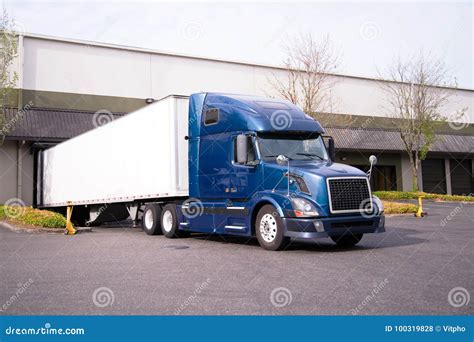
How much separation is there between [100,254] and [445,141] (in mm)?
31056

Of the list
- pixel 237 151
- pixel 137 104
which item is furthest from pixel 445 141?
pixel 237 151

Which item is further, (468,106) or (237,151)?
(468,106)

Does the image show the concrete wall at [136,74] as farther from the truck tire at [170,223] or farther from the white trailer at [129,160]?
the truck tire at [170,223]

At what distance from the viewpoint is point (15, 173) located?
26.1 metres

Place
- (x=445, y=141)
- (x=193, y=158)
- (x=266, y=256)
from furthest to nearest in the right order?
(x=445, y=141)
(x=193, y=158)
(x=266, y=256)

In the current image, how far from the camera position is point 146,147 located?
48.9 feet

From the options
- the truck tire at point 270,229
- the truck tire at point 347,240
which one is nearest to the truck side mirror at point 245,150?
the truck tire at point 270,229

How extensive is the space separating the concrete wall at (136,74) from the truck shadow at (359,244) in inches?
676

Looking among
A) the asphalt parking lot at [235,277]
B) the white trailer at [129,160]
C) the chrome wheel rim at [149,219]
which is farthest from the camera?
the chrome wheel rim at [149,219]

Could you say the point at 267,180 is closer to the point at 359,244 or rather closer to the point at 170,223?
the point at 359,244

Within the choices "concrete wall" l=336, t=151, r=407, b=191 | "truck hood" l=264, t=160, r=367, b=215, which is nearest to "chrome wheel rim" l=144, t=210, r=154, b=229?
"truck hood" l=264, t=160, r=367, b=215

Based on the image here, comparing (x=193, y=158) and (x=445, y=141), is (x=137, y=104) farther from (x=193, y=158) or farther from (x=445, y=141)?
(x=445, y=141)

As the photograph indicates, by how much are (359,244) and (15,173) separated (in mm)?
19744

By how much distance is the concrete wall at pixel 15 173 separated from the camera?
2580 cm
